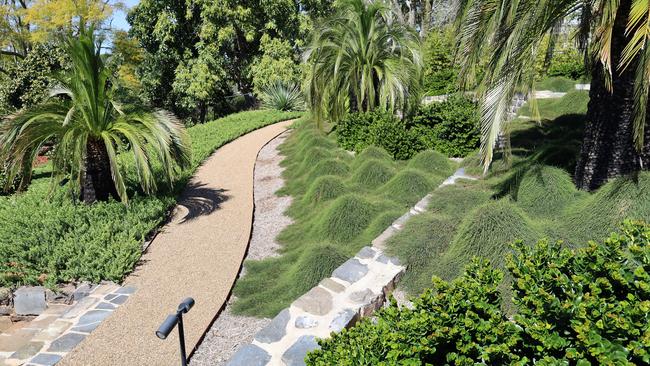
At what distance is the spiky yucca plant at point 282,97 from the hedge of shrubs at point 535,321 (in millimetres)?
17778

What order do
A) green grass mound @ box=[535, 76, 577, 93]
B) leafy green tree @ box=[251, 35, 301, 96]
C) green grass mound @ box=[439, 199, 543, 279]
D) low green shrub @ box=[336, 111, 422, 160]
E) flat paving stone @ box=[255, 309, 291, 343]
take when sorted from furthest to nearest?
leafy green tree @ box=[251, 35, 301, 96]
green grass mound @ box=[535, 76, 577, 93]
low green shrub @ box=[336, 111, 422, 160]
green grass mound @ box=[439, 199, 543, 279]
flat paving stone @ box=[255, 309, 291, 343]

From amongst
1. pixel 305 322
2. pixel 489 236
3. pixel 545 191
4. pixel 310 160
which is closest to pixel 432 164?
pixel 545 191

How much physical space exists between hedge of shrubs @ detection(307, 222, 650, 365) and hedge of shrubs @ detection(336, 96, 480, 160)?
6058 millimetres

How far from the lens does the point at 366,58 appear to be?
34.6 ft

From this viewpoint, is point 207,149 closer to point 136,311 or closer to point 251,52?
point 136,311

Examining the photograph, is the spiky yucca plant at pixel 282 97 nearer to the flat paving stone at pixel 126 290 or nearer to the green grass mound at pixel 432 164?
the green grass mound at pixel 432 164

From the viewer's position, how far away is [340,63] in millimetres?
10680

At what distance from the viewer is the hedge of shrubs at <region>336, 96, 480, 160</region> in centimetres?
902

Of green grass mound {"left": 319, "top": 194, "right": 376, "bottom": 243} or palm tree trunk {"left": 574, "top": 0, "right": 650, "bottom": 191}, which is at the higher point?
palm tree trunk {"left": 574, "top": 0, "right": 650, "bottom": 191}

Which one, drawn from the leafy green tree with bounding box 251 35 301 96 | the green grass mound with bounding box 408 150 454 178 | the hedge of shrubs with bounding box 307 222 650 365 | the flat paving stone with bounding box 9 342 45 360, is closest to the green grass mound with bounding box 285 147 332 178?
the green grass mound with bounding box 408 150 454 178

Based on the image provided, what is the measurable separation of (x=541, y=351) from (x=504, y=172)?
4.66 meters

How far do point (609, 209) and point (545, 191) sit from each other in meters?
1.11

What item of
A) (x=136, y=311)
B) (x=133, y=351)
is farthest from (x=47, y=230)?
(x=133, y=351)

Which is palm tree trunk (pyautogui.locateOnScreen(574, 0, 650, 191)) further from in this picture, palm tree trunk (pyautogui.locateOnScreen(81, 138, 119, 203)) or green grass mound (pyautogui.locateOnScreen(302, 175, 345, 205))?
palm tree trunk (pyautogui.locateOnScreen(81, 138, 119, 203))
